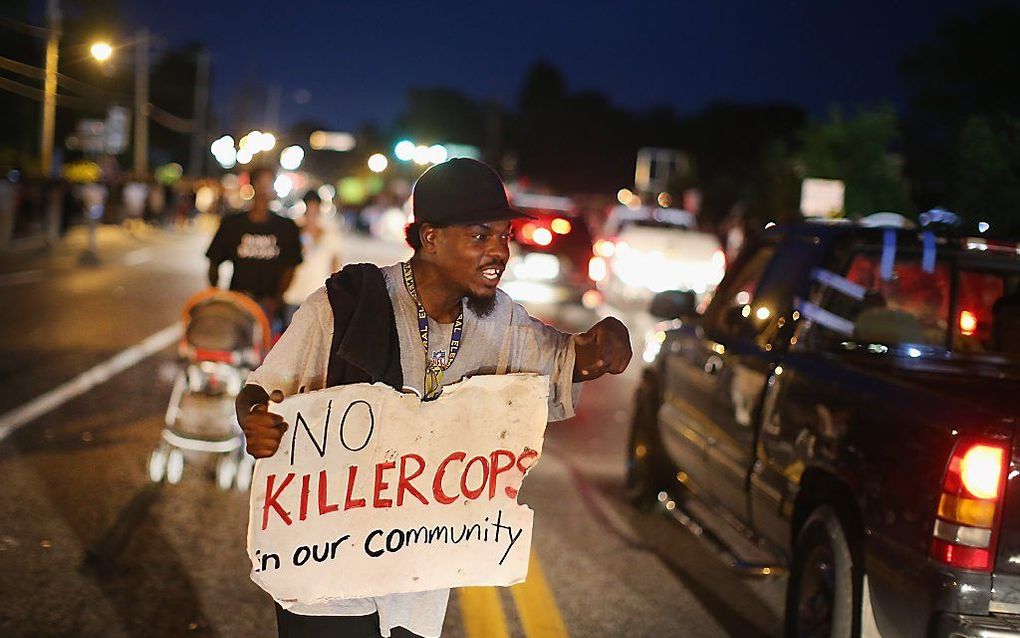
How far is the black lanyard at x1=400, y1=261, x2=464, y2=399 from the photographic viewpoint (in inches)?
128

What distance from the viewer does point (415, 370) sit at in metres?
3.24

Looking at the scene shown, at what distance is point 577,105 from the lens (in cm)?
12106

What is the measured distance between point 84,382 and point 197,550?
5239 mm

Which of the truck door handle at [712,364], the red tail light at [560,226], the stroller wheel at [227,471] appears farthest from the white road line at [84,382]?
the red tail light at [560,226]

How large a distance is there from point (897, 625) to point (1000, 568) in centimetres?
41

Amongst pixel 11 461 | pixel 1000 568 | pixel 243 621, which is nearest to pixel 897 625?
pixel 1000 568

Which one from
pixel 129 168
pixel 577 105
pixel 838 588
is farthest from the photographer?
pixel 577 105

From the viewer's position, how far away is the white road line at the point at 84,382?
923 centimetres

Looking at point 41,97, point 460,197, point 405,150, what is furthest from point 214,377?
point 41,97

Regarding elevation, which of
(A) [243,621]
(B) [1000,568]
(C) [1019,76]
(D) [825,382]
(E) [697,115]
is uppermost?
(E) [697,115]

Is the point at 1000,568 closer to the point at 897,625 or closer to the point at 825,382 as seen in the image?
the point at 897,625

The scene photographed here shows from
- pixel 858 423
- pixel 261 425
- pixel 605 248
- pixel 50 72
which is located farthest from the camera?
pixel 50 72

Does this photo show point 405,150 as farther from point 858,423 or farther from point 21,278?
point 21,278

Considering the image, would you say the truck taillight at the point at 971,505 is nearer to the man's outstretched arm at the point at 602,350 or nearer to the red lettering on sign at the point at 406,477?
the man's outstretched arm at the point at 602,350
